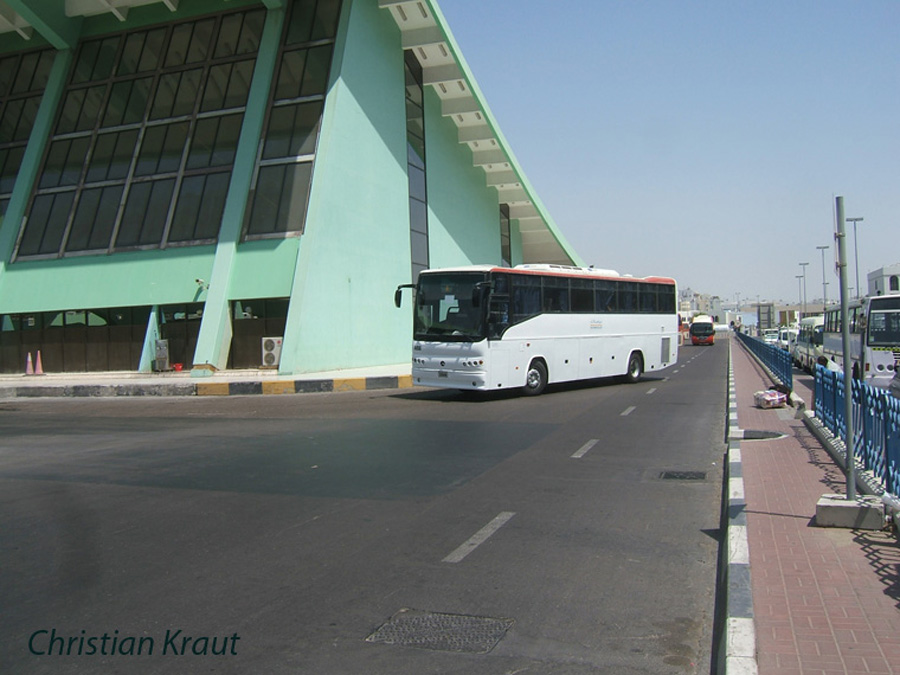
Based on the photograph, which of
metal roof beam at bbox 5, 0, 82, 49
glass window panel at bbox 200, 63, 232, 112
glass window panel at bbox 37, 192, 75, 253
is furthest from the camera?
glass window panel at bbox 37, 192, 75, 253

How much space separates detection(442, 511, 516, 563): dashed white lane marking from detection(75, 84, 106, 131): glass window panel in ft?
100

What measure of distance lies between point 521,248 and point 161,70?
26.4m

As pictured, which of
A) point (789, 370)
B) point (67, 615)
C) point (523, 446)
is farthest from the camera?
point (789, 370)

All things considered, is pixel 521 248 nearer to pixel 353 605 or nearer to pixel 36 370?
pixel 36 370

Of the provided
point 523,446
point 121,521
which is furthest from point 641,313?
point 121,521

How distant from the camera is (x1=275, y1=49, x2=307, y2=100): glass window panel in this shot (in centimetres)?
2791

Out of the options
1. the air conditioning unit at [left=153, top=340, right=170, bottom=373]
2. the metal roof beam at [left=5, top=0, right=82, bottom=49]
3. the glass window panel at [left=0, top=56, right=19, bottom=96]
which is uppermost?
the metal roof beam at [left=5, top=0, right=82, bottom=49]

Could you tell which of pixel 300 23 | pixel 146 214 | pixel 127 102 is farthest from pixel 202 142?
pixel 300 23

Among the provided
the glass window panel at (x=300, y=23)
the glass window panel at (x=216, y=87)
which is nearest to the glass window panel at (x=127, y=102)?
the glass window panel at (x=216, y=87)

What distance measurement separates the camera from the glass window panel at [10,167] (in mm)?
31875

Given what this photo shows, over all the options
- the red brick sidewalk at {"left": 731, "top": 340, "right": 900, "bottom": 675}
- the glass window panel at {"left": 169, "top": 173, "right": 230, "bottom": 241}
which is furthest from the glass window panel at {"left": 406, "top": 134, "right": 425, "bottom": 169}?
the red brick sidewalk at {"left": 731, "top": 340, "right": 900, "bottom": 675}

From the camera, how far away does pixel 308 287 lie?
2484cm

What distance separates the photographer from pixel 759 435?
1130 centimetres

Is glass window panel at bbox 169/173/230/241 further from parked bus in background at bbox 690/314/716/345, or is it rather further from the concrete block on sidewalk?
parked bus in background at bbox 690/314/716/345
